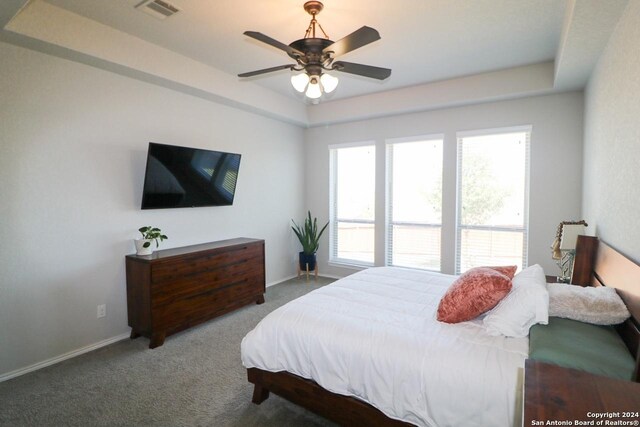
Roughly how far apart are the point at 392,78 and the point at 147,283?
3.62 meters

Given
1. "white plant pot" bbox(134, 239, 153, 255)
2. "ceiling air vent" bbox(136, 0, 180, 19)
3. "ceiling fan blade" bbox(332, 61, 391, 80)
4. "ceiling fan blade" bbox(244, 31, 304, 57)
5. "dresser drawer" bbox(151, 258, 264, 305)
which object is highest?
"ceiling air vent" bbox(136, 0, 180, 19)

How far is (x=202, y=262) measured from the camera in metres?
3.41

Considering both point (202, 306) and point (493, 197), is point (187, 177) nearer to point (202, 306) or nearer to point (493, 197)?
point (202, 306)

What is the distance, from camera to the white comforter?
1.43m

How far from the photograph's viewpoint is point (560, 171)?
12.1 feet

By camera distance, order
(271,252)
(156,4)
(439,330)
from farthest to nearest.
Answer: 1. (271,252)
2. (156,4)
3. (439,330)

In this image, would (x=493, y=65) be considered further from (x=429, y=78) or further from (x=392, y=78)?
(x=392, y=78)

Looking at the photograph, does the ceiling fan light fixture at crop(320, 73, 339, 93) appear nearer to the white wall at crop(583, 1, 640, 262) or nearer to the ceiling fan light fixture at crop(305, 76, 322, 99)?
the ceiling fan light fixture at crop(305, 76, 322, 99)

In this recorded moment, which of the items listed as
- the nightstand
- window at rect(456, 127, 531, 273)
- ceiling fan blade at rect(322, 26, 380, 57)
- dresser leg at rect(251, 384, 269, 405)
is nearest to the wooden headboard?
the nightstand

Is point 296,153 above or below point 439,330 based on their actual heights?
above

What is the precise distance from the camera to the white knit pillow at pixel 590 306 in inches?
63.2

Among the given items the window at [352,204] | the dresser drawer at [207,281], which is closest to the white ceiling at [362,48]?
the window at [352,204]

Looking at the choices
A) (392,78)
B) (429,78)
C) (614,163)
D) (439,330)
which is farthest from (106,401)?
(429,78)

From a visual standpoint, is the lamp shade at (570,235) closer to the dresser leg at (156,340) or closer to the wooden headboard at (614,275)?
the wooden headboard at (614,275)
